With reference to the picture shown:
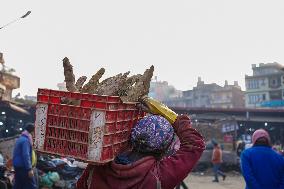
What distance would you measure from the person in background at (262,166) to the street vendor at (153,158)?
2800 mm

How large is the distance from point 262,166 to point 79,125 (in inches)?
132

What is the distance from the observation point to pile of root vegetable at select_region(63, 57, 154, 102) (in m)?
2.50

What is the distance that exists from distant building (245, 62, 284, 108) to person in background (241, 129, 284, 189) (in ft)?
204

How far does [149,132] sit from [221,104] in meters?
80.7

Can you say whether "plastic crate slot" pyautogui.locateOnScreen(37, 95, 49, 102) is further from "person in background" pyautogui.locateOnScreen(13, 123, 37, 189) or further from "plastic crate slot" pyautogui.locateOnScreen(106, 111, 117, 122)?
"person in background" pyautogui.locateOnScreen(13, 123, 37, 189)

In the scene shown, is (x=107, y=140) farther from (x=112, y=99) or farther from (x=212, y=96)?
(x=212, y=96)

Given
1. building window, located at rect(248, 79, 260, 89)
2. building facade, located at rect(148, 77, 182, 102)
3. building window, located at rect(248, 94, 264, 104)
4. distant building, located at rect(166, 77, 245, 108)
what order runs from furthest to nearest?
building facade, located at rect(148, 77, 182, 102), distant building, located at rect(166, 77, 245, 108), building window, located at rect(248, 79, 260, 89), building window, located at rect(248, 94, 264, 104)

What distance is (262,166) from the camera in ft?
16.1

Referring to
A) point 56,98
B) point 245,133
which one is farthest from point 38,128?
point 245,133

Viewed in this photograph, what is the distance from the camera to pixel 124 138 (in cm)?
240

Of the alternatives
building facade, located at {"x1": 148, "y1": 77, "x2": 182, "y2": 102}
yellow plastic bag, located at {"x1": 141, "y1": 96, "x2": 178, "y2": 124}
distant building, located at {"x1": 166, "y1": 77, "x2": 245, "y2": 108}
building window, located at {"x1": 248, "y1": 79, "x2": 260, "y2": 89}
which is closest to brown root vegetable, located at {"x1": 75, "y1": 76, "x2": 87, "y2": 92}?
yellow plastic bag, located at {"x1": 141, "y1": 96, "x2": 178, "y2": 124}

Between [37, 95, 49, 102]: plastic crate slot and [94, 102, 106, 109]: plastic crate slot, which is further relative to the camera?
[37, 95, 49, 102]: plastic crate slot

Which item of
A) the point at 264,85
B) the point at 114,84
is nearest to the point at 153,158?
the point at 114,84

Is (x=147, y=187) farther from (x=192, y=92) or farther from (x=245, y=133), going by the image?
(x=192, y=92)
